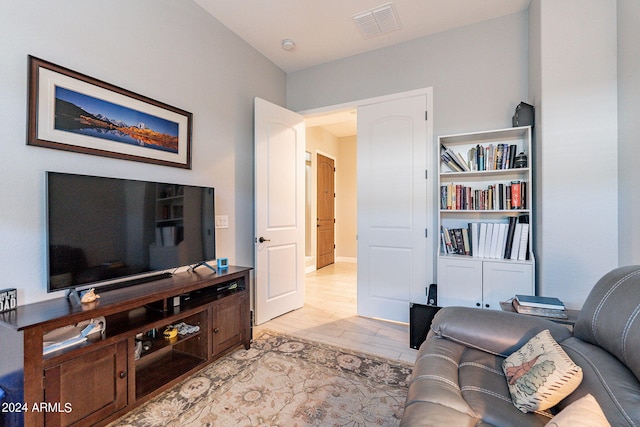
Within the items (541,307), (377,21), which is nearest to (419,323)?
(541,307)

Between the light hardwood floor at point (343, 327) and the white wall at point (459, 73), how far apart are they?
201cm

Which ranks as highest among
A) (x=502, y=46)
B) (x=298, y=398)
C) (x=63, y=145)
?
(x=502, y=46)

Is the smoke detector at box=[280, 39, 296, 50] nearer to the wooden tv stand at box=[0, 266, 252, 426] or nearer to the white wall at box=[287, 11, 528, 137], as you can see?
the white wall at box=[287, 11, 528, 137]

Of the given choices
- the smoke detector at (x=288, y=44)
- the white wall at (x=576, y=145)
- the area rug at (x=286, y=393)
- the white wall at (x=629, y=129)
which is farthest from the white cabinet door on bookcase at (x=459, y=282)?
the smoke detector at (x=288, y=44)

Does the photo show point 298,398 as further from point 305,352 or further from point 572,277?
point 572,277

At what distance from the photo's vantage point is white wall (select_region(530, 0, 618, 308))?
1.96 metres

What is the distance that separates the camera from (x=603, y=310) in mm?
1069

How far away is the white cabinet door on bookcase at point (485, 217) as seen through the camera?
7.48ft

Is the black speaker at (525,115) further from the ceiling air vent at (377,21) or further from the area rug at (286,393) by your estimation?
the area rug at (286,393)

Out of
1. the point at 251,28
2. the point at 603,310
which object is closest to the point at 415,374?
the point at 603,310

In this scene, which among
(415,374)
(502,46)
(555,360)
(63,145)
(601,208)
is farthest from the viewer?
(502,46)

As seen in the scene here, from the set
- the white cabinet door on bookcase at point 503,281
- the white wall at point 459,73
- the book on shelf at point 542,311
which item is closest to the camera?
the book on shelf at point 542,311

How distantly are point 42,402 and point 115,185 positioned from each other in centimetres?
110

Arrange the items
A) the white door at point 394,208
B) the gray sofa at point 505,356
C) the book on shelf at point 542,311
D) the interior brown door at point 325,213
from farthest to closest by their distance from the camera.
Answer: the interior brown door at point 325,213 < the white door at point 394,208 < the book on shelf at point 542,311 < the gray sofa at point 505,356
